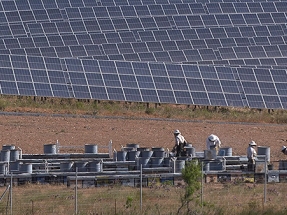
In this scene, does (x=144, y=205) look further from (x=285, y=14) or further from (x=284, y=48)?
(x=285, y=14)

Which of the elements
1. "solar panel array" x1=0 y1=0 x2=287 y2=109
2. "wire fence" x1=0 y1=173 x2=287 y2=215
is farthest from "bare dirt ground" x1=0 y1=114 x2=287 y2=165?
"wire fence" x1=0 y1=173 x2=287 y2=215

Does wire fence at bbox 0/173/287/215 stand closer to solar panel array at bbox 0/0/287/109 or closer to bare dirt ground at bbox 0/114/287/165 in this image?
bare dirt ground at bbox 0/114/287/165

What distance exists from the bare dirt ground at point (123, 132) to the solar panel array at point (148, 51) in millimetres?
2244

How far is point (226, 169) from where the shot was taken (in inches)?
1119

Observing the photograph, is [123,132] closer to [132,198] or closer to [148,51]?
[148,51]

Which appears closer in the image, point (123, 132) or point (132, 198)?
point (132, 198)

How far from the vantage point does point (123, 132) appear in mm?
38000

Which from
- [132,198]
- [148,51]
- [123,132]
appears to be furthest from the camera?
[148,51]

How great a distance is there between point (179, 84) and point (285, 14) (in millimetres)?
14615

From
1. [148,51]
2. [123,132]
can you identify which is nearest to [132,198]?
[123,132]

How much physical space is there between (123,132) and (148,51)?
41.7ft

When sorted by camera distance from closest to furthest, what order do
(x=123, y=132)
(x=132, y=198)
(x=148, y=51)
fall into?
(x=132, y=198), (x=123, y=132), (x=148, y=51)

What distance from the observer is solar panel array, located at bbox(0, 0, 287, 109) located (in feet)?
141

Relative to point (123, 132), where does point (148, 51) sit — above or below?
above
